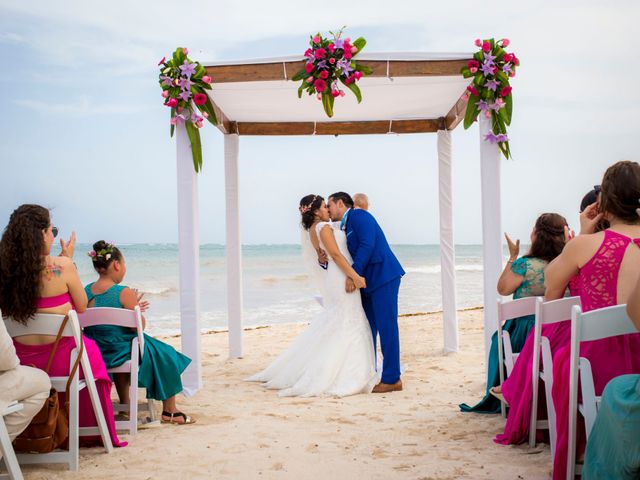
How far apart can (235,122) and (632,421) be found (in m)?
5.96

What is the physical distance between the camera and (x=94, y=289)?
462 cm

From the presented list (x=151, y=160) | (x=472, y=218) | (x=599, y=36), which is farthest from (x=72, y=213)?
(x=599, y=36)

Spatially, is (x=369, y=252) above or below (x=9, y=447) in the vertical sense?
above

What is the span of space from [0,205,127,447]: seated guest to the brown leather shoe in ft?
9.26

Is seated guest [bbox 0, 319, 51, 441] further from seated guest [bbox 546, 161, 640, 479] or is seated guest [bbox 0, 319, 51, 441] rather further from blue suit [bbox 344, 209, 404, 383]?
blue suit [bbox 344, 209, 404, 383]

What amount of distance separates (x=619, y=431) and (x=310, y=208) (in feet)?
14.3

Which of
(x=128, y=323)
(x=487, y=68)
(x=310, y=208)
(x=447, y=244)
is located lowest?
(x=128, y=323)

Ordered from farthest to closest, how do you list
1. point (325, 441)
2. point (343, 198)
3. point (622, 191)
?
point (343, 198), point (325, 441), point (622, 191)

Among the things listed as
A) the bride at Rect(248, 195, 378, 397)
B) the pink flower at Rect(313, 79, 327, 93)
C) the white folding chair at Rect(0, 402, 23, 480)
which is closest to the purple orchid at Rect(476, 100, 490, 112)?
the pink flower at Rect(313, 79, 327, 93)

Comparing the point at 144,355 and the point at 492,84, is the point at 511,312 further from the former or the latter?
the point at 144,355

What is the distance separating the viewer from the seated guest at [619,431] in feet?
7.43

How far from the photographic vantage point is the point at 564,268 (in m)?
3.15

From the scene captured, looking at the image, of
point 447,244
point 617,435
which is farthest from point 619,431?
point 447,244

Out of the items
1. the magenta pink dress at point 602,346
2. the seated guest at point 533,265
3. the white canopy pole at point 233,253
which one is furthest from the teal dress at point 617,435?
the white canopy pole at point 233,253
